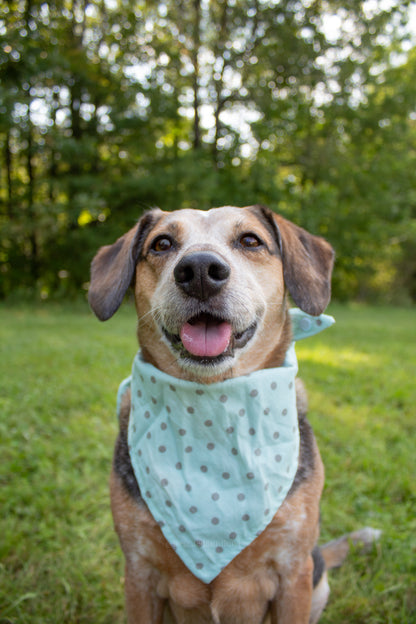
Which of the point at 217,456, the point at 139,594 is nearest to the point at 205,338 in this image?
the point at 217,456

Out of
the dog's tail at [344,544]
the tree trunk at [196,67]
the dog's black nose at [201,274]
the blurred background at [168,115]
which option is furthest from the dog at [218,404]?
the tree trunk at [196,67]

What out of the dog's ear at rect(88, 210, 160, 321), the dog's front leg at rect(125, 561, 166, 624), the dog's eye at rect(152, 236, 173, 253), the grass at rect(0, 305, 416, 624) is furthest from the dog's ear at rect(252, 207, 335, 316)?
the grass at rect(0, 305, 416, 624)

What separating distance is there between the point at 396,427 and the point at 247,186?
52.7 feet

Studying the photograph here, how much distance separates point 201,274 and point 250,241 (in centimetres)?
72

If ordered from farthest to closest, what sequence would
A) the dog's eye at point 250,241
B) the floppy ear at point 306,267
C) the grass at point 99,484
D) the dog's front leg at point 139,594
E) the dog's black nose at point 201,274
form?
the grass at point 99,484, the dog's eye at point 250,241, the floppy ear at point 306,267, the dog's front leg at point 139,594, the dog's black nose at point 201,274

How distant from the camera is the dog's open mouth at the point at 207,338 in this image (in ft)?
7.39

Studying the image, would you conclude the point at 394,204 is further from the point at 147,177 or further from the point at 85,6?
the point at 85,6

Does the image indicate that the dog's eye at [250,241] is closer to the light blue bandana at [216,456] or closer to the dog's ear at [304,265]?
the dog's ear at [304,265]

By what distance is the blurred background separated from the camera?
57.2ft

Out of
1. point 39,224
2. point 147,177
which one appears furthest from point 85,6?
point 39,224

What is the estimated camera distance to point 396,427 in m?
5.09

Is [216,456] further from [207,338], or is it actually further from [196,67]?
[196,67]

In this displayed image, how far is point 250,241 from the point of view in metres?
2.74

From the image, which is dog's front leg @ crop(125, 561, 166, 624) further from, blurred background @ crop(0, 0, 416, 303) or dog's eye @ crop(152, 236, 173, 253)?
blurred background @ crop(0, 0, 416, 303)
